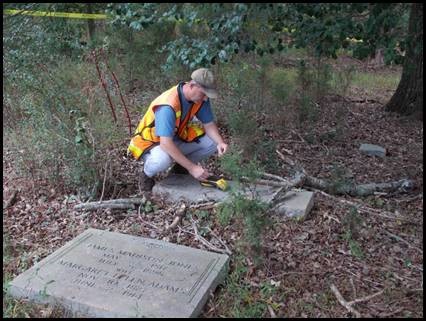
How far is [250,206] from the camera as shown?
9.21 feet

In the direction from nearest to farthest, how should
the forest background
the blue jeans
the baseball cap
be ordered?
the forest background, the baseball cap, the blue jeans

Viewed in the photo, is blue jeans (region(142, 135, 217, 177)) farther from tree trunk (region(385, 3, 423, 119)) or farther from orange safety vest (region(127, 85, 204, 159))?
tree trunk (region(385, 3, 423, 119))

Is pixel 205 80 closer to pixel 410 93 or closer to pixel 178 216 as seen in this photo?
pixel 178 216

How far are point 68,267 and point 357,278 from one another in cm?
178

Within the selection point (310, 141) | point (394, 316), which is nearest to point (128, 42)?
point (310, 141)

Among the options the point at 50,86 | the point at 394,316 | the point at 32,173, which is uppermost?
the point at 50,86

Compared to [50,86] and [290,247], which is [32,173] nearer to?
[50,86]

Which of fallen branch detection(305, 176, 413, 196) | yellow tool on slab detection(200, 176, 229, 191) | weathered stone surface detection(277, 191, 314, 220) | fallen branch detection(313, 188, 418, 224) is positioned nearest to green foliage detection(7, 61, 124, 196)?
yellow tool on slab detection(200, 176, 229, 191)

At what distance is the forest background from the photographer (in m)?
2.67

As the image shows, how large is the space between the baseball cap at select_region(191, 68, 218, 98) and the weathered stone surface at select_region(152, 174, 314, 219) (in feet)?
2.53

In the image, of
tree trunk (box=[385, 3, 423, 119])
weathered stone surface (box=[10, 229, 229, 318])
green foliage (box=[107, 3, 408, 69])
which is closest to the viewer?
green foliage (box=[107, 3, 408, 69])

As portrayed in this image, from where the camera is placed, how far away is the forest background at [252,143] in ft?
8.77

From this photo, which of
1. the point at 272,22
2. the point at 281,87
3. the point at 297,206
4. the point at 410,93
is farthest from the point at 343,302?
the point at 410,93

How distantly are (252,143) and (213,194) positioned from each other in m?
1.03
